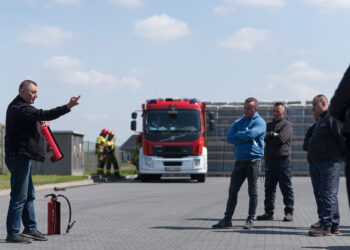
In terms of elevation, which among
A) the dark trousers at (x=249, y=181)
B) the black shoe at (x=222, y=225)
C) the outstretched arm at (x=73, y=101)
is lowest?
the black shoe at (x=222, y=225)

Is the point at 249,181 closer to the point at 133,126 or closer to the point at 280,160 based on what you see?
the point at 280,160

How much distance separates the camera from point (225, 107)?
34.0 meters

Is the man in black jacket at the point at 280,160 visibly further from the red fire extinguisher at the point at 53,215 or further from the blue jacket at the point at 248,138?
the red fire extinguisher at the point at 53,215

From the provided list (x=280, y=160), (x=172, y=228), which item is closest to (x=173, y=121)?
(x=280, y=160)

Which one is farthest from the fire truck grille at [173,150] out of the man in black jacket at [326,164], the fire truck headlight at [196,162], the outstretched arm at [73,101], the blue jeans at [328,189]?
the outstretched arm at [73,101]

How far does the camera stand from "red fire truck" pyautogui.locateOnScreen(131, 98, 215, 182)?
950 inches

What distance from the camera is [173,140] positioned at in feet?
78.9

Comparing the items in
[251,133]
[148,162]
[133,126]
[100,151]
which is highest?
[133,126]

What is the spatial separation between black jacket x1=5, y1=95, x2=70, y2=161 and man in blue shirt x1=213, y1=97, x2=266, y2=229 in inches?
113

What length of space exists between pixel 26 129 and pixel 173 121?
54.5 feet

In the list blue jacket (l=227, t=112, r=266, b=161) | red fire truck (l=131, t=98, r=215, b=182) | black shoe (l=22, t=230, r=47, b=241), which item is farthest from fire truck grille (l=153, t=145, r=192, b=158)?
black shoe (l=22, t=230, r=47, b=241)

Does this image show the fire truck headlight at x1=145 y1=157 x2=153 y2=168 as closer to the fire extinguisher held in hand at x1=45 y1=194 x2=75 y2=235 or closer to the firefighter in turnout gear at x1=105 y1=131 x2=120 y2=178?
the firefighter in turnout gear at x1=105 y1=131 x2=120 y2=178

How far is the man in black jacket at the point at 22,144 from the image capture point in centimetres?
761

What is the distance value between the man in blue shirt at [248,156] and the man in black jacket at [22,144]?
2.81 meters
